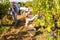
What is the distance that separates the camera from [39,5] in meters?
4.66

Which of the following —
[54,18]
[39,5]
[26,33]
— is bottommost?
[26,33]

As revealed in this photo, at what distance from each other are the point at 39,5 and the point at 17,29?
120 inches

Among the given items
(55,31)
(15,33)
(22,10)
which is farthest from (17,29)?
(55,31)

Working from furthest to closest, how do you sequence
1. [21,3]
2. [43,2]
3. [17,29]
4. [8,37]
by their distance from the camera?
[21,3] → [17,29] → [8,37] → [43,2]

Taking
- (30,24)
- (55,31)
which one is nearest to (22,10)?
(30,24)

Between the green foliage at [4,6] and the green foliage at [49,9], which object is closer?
the green foliage at [49,9]

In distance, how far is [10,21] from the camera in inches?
322

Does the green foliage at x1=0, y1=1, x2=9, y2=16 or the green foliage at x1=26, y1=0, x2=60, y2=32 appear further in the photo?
the green foliage at x1=0, y1=1, x2=9, y2=16

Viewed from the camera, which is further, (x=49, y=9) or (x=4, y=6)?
(x=4, y=6)

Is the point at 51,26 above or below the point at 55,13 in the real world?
below

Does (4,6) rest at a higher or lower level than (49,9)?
lower

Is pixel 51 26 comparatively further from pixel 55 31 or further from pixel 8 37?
pixel 8 37

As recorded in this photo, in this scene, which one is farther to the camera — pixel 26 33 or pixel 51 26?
pixel 26 33

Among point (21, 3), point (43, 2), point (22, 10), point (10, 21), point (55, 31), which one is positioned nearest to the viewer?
point (43, 2)
